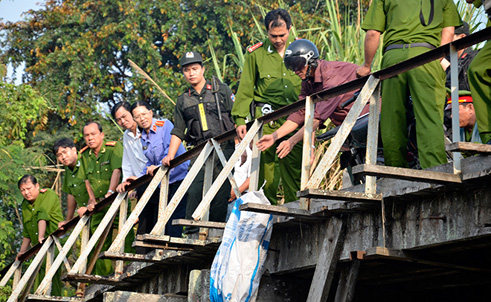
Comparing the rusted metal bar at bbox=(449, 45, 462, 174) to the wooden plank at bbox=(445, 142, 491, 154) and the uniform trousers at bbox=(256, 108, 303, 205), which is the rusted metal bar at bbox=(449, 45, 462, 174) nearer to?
the wooden plank at bbox=(445, 142, 491, 154)

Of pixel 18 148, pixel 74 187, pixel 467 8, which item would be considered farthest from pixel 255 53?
pixel 18 148

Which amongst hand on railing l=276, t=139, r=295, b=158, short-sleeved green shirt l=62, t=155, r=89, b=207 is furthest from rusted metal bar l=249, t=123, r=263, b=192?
short-sleeved green shirt l=62, t=155, r=89, b=207

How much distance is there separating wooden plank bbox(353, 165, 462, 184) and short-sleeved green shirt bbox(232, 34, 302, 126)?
2617 millimetres

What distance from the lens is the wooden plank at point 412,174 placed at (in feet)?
14.3

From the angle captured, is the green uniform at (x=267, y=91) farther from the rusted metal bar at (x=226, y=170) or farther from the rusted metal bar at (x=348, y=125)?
the rusted metal bar at (x=348, y=125)

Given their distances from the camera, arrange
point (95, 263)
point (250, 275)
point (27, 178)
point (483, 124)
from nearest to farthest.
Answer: point (483, 124) → point (250, 275) → point (95, 263) → point (27, 178)

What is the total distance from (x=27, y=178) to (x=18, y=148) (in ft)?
4.24

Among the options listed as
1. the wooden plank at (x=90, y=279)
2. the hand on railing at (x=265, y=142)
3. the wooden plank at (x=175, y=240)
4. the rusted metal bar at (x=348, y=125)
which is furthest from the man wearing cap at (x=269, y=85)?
the wooden plank at (x=90, y=279)

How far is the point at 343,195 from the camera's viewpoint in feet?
16.1

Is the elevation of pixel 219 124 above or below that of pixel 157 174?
above

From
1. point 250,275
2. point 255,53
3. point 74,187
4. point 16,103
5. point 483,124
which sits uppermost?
point 16,103

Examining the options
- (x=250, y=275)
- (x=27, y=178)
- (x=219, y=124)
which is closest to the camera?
(x=250, y=275)

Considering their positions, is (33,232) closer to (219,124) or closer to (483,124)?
(219,124)

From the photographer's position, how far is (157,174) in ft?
24.2
